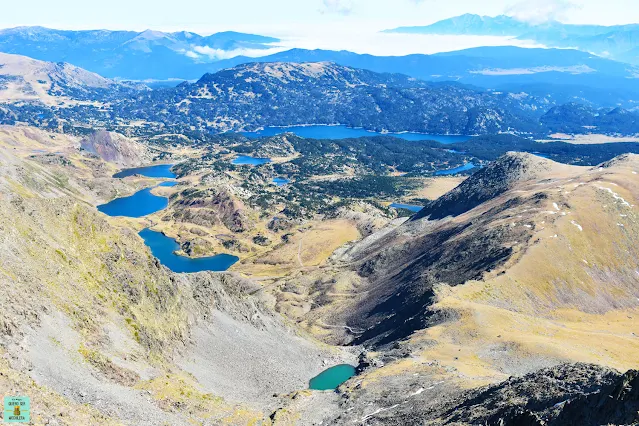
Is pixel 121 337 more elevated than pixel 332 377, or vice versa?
pixel 121 337

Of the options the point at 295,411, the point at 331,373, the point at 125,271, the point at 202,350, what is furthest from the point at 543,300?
the point at 125,271

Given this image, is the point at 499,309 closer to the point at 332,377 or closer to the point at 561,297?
the point at 561,297

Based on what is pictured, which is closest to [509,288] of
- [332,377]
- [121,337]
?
[332,377]

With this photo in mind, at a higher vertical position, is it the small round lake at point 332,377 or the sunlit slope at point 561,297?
the sunlit slope at point 561,297

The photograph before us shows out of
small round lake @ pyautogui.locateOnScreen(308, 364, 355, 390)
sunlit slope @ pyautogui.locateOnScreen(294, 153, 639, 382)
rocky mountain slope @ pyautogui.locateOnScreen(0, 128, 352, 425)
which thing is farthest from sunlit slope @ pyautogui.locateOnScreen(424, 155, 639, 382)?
rocky mountain slope @ pyautogui.locateOnScreen(0, 128, 352, 425)

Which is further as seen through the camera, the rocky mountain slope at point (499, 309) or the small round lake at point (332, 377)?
the small round lake at point (332, 377)

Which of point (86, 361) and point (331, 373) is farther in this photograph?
point (331, 373)

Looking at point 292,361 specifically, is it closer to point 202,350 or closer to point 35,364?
point 202,350

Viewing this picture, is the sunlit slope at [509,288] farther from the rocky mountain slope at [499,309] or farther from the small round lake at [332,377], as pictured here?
the small round lake at [332,377]

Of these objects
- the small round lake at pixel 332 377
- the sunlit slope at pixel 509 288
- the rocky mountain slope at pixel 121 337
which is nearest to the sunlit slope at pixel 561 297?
the sunlit slope at pixel 509 288
